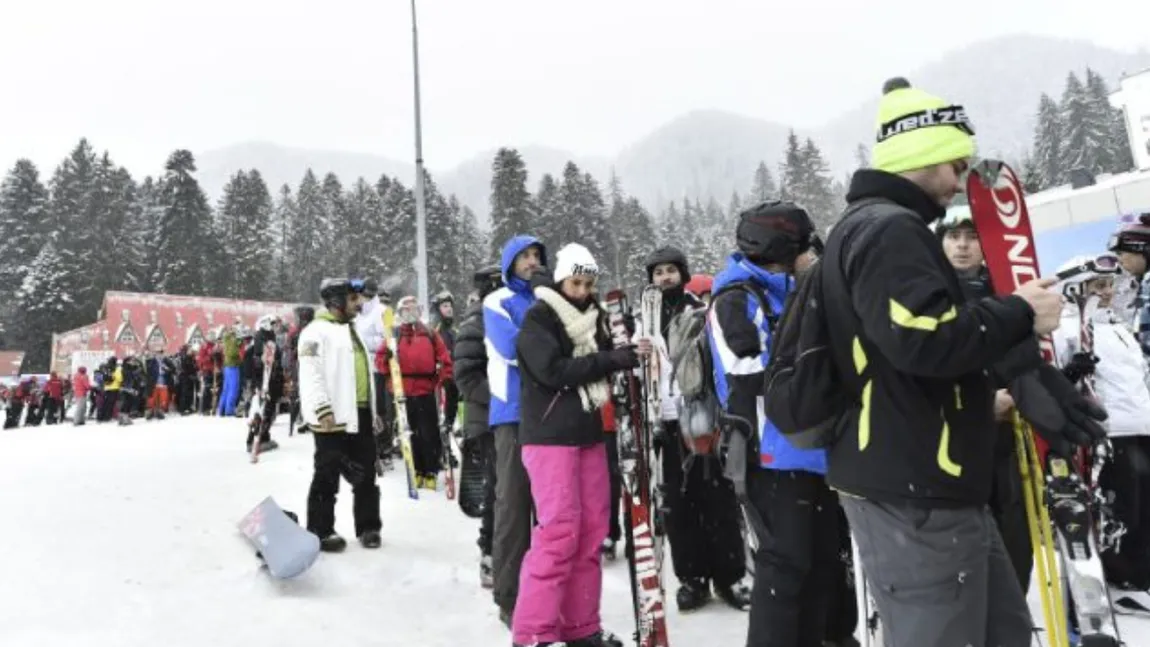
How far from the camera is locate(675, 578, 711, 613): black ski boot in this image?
15.2 feet

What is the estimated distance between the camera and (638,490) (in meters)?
3.91

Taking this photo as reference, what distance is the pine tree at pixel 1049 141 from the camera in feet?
191

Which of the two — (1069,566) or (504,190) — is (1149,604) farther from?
(504,190)

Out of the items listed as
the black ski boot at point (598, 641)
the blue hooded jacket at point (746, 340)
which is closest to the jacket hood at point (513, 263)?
the blue hooded jacket at point (746, 340)

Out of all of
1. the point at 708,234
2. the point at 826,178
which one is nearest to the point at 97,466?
the point at 826,178

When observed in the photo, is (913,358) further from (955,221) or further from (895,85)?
(955,221)

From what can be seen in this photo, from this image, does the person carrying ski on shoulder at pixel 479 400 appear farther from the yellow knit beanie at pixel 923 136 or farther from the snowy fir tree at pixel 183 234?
the snowy fir tree at pixel 183 234

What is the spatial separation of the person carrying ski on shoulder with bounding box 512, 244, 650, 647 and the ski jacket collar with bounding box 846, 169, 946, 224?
180cm

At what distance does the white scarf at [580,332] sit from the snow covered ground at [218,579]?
1522 millimetres

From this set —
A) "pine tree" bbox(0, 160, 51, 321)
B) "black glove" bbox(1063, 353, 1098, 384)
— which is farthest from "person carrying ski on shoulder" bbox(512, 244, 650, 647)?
"pine tree" bbox(0, 160, 51, 321)

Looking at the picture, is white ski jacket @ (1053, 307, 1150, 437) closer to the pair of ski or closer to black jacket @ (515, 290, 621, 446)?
black jacket @ (515, 290, 621, 446)

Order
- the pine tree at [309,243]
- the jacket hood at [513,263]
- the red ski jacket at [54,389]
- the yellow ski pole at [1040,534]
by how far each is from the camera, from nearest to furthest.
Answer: the yellow ski pole at [1040,534], the jacket hood at [513,263], the red ski jacket at [54,389], the pine tree at [309,243]

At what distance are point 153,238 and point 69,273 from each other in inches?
266

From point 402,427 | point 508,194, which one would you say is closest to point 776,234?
point 402,427
